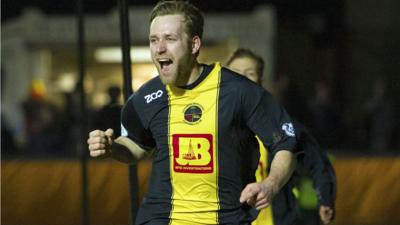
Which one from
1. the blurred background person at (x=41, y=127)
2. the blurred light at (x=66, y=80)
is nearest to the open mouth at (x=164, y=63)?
the blurred background person at (x=41, y=127)

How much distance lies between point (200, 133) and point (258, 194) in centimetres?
56

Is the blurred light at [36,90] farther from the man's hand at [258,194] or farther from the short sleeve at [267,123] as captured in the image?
the man's hand at [258,194]

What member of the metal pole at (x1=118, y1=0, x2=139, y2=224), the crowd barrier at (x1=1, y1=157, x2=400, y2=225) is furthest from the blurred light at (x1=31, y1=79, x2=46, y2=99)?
the metal pole at (x1=118, y1=0, x2=139, y2=224)

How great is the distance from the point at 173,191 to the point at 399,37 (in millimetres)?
15951

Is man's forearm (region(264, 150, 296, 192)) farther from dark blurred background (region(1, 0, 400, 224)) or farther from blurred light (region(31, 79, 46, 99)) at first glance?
blurred light (region(31, 79, 46, 99))

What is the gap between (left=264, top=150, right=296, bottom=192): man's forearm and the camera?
533 cm

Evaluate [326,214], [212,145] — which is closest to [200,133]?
[212,145]

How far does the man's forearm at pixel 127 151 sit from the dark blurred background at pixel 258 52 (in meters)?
7.84

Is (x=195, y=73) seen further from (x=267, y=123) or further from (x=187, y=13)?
(x=267, y=123)

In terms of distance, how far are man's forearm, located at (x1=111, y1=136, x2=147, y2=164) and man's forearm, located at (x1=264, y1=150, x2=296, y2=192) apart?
0.79 metres

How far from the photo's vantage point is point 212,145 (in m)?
5.52

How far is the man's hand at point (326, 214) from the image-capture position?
7215 mm

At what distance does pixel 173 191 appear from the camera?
5.59 m

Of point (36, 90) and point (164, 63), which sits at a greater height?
point (164, 63)
